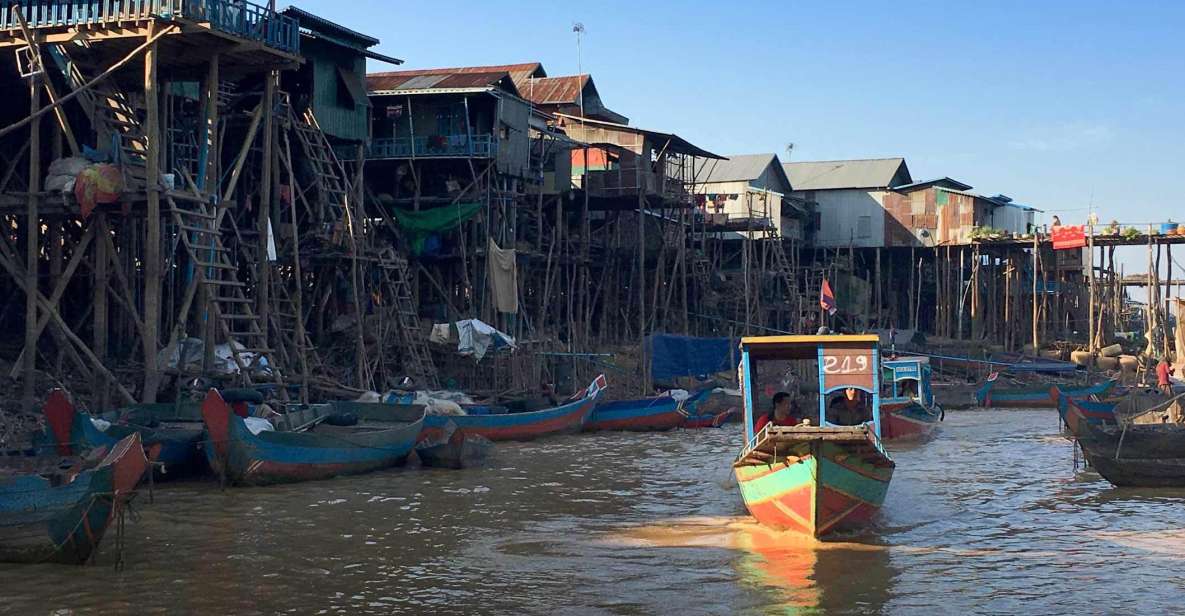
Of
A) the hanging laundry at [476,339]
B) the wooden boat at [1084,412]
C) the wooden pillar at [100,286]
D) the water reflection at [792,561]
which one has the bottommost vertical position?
the water reflection at [792,561]

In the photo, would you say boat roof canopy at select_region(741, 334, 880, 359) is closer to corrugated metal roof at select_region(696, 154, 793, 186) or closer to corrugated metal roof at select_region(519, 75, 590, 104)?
corrugated metal roof at select_region(519, 75, 590, 104)

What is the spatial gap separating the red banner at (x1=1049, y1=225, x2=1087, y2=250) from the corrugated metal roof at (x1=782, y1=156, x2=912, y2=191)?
7.54 metres

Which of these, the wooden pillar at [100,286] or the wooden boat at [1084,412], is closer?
the wooden boat at [1084,412]

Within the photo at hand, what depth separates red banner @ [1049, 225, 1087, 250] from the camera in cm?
4666

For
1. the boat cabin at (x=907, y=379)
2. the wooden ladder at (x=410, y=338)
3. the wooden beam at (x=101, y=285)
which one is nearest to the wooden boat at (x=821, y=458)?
the wooden beam at (x=101, y=285)

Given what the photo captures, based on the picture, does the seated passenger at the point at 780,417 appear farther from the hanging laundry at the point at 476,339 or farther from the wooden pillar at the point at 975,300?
the wooden pillar at the point at 975,300

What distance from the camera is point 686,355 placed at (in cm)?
3388

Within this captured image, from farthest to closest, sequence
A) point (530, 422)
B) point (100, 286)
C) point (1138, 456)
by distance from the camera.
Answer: point (530, 422) → point (100, 286) → point (1138, 456)

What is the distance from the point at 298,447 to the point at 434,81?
63.2 ft

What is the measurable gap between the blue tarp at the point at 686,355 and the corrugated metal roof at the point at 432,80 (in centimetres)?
828

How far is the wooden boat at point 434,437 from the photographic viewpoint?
2083 cm

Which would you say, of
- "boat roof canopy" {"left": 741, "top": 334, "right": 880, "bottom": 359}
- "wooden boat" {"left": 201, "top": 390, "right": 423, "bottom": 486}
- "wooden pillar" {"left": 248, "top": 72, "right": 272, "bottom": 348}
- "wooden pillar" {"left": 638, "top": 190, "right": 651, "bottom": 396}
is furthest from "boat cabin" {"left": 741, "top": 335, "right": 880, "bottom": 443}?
"wooden pillar" {"left": 638, "top": 190, "right": 651, "bottom": 396}

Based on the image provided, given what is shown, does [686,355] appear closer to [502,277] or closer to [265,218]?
[502,277]

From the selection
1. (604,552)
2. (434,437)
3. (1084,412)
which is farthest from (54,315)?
(1084,412)
